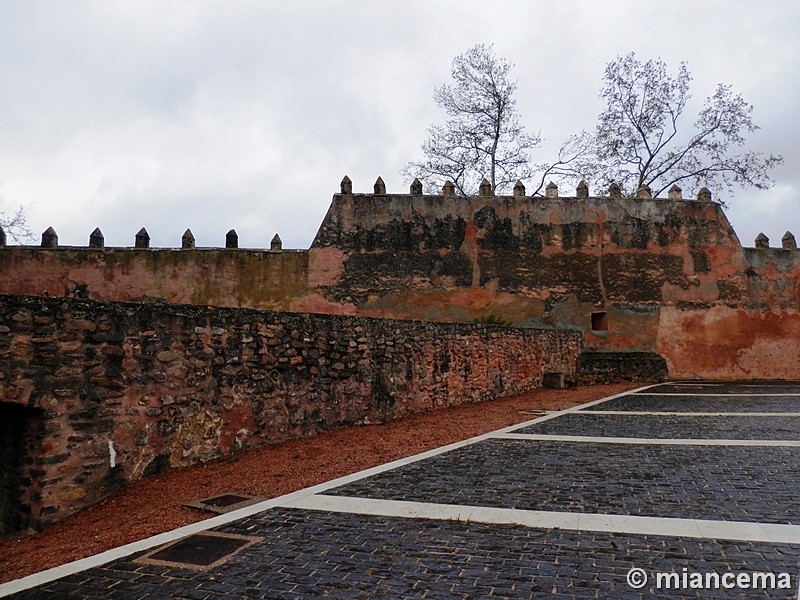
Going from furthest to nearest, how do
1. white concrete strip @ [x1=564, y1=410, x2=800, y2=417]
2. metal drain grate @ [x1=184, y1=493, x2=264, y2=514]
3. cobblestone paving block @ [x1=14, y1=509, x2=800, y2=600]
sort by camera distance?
white concrete strip @ [x1=564, y1=410, x2=800, y2=417] < metal drain grate @ [x1=184, y1=493, x2=264, y2=514] < cobblestone paving block @ [x1=14, y1=509, x2=800, y2=600]

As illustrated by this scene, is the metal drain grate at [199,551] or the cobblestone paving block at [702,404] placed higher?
the metal drain grate at [199,551]

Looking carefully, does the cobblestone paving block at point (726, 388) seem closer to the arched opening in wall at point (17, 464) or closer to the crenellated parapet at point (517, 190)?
the crenellated parapet at point (517, 190)

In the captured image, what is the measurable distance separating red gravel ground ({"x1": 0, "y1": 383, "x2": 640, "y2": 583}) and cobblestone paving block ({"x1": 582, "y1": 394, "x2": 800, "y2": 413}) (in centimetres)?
329

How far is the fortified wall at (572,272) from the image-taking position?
59.8 ft

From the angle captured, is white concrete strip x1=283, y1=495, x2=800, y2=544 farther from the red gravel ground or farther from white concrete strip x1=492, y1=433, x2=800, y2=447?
white concrete strip x1=492, y1=433, x2=800, y2=447

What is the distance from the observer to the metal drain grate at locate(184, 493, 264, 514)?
4.72 metres

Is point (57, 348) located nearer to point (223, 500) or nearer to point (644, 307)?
point (223, 500)

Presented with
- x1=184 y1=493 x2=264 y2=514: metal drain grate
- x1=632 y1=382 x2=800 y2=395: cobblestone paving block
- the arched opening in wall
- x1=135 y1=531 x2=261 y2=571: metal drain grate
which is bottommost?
x1=632 y1=382 x2=800 y2=395: cobblestone paving block

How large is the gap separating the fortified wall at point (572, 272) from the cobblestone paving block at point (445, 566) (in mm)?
14274

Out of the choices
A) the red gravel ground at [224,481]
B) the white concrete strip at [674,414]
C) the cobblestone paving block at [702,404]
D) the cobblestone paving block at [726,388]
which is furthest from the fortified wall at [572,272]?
the red gravel ground at [224,481]

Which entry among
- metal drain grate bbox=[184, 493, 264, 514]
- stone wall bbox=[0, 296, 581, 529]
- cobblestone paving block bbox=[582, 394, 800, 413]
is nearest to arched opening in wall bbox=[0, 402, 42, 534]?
stone wall bbox=[0, 296, 581, 529]

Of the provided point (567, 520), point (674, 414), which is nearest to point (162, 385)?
point (567, 520)

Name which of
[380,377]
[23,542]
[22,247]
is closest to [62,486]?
[23,542]

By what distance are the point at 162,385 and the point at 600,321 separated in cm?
1635
